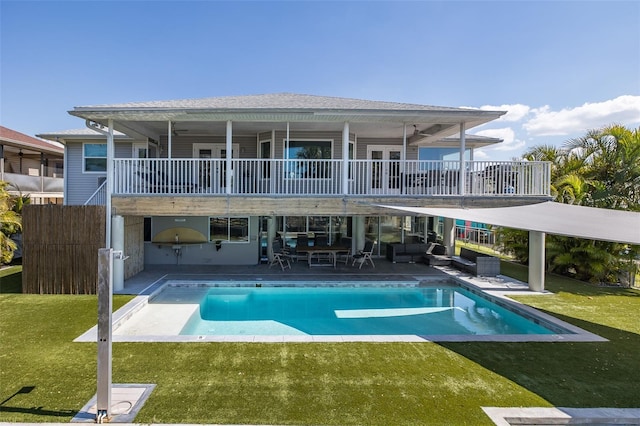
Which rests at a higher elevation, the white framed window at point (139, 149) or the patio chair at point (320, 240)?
the white framed window at point (139, 149)

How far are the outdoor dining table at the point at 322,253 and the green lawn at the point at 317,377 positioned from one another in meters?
6.57

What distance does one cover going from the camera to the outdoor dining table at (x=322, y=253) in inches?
500

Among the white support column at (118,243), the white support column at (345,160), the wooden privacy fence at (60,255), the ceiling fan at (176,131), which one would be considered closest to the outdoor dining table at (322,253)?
the white support column at (345,160)

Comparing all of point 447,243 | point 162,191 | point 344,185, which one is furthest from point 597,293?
point 162,191

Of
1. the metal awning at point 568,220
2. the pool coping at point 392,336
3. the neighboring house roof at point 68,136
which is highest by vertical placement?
the neighboring house roof at point 68,136

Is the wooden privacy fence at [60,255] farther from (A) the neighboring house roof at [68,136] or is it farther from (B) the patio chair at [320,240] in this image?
(B) the patio chair at [320,240]

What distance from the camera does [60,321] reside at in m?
7.09

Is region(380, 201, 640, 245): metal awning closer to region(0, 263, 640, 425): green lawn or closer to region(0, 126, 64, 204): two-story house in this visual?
region(0, 263, 640, 425): green lawn

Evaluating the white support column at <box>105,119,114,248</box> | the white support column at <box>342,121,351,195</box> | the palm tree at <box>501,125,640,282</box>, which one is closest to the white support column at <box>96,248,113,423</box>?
the white support column at <box>105,119,114,248</box>

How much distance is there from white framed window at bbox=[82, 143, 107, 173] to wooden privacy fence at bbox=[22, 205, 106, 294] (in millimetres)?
5390

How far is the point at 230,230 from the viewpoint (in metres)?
13.6

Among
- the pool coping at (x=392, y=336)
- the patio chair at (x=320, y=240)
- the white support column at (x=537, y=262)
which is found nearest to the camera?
the pool coping at (x=392, y=336)

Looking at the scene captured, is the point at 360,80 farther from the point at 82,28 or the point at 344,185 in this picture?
the point at 82,28

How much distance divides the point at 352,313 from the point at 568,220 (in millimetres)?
5448
